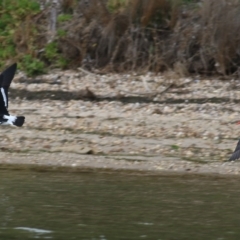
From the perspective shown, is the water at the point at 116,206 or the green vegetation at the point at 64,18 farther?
the green vegetation at the point at 64,18

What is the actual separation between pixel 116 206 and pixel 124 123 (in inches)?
116

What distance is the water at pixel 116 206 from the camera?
707cm

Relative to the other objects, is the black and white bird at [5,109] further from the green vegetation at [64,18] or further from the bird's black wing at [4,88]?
the green vegetation at [64,18]

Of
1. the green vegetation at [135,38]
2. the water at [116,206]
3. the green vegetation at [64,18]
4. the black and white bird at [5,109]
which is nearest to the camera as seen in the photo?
the water at [116,206]

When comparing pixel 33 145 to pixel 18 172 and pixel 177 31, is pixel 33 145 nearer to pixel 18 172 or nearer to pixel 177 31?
pixel 18 172

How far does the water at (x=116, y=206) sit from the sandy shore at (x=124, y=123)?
47 centimetres

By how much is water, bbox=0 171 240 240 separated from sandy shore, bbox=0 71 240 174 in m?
0.47

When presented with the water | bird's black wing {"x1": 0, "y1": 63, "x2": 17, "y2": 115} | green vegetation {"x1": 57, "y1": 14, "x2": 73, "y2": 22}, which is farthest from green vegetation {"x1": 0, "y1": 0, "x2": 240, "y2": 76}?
the water

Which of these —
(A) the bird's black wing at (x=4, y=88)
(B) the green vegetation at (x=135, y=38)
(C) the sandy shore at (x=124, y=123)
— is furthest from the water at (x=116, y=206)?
(B) the green vegetation at (x=135, y=38)

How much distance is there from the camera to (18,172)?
29.8 ft

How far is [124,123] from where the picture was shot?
419 inches

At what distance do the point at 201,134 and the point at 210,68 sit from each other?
2.81 meters

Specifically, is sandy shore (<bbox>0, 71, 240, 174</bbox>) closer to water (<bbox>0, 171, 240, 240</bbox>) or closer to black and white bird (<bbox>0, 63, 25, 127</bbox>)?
black and white bird (<bbox>0, 63, 25, 127</bbox>)

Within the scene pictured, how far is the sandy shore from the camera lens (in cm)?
946
